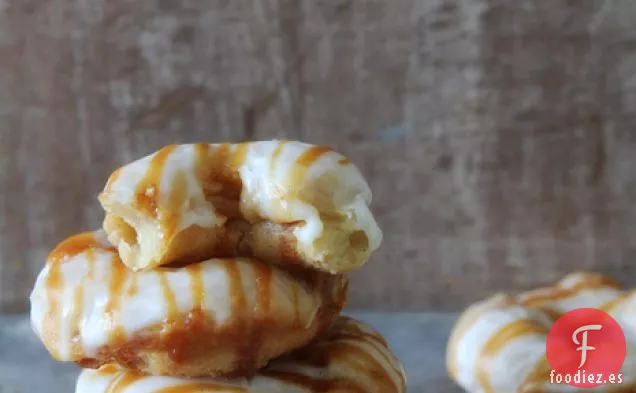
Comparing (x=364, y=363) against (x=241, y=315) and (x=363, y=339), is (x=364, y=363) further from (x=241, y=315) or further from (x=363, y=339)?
(x=241, y=315)

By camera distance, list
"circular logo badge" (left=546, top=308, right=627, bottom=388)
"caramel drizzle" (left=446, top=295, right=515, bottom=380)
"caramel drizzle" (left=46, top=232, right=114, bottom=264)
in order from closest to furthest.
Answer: "caramel drizzle" (left=46, top=232, right=114, bottom=264) → "circular logo badge" (left=546, top=308, right=627, bottom=388) → "caramel drizzle" (left=446, top=295, right=515, bottom=380)

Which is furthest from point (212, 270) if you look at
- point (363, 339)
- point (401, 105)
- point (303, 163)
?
point (401, 105)

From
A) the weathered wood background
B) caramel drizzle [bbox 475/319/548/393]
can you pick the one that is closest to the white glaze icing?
caramel drizzle [bbox 475/319/548/393]

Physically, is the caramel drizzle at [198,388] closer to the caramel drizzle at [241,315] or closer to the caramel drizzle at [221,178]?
the caramel drizzle at [241,315]

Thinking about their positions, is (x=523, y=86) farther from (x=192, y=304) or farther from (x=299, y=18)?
Result: (x=192, y=304)

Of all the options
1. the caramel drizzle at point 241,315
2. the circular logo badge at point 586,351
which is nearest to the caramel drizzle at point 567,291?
the circular logo badge at point 586,351

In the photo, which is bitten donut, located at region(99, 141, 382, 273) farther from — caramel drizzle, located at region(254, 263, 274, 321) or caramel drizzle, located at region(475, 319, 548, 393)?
caramel drizzle, located at region(475, 319, 548, 393)

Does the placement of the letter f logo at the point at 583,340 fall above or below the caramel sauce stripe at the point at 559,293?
below
